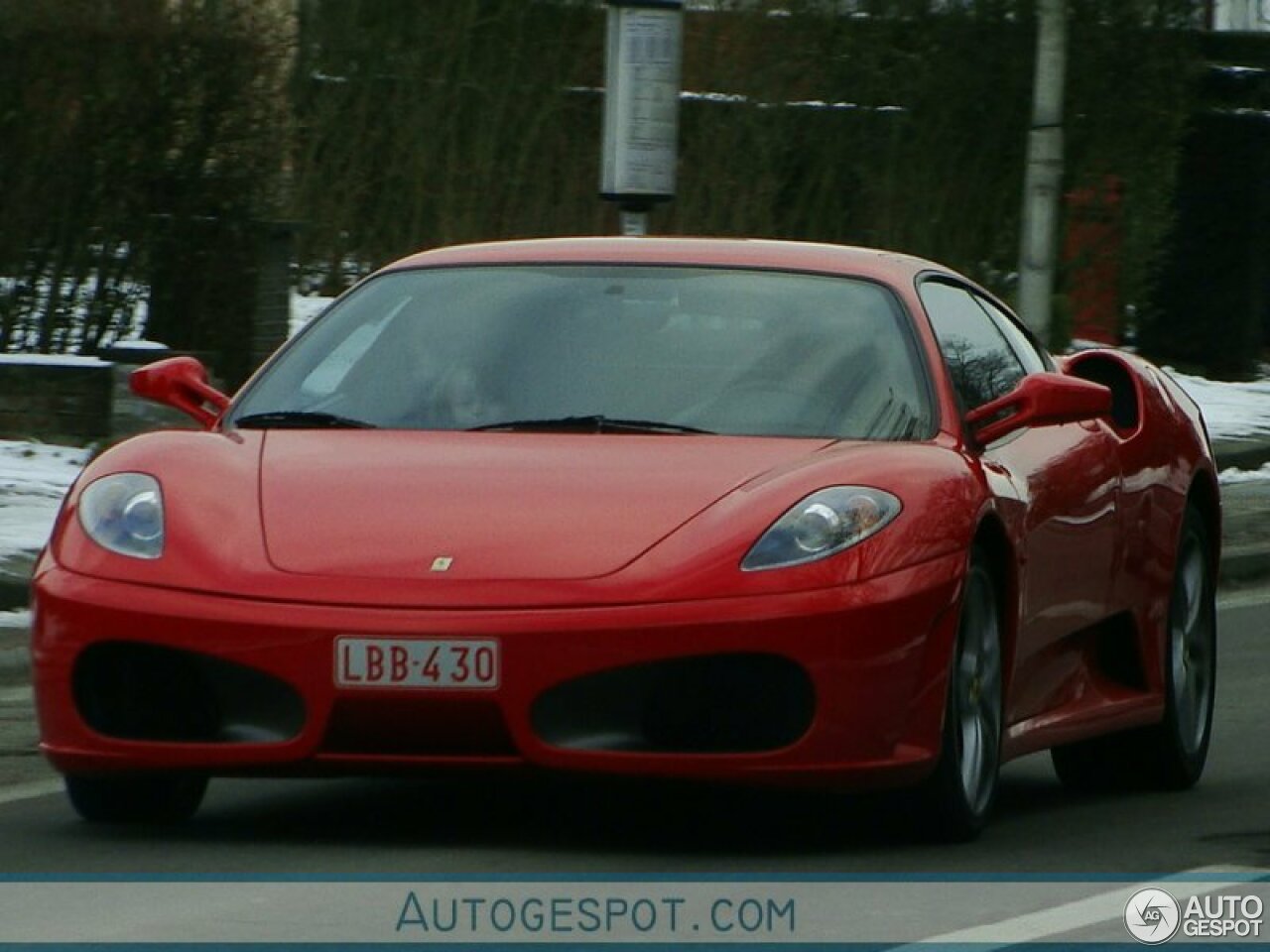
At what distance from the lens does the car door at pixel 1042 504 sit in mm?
7422

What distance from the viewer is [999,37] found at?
22062 millimetres

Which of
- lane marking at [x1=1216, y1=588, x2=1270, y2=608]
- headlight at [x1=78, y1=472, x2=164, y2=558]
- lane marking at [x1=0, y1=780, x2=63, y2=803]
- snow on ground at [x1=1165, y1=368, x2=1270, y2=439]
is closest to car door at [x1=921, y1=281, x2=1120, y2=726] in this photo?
headlight at [x1=78, y1=472, x2=164, y2=558]

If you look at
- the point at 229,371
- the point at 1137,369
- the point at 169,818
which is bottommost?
the point at 229,371

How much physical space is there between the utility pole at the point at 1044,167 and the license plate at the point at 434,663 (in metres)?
11.9

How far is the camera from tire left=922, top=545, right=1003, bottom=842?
6.80 m

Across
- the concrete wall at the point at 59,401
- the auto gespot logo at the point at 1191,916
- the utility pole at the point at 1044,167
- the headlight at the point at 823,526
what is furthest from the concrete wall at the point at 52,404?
the auto gespot logo at the point at 1191,916

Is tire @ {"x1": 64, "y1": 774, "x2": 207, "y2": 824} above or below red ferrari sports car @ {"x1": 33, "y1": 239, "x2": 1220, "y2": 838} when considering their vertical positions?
below

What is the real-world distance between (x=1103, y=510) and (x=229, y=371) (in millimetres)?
10234

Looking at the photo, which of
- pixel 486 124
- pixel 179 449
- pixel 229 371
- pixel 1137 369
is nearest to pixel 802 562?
pixel 179 449

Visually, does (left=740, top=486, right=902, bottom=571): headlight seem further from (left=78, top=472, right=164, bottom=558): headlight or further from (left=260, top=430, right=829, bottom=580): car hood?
(left=78, top=472, right=164, bottom=558): headlight

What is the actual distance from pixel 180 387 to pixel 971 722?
1.96 meters

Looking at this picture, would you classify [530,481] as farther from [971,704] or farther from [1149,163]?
[1149,163]

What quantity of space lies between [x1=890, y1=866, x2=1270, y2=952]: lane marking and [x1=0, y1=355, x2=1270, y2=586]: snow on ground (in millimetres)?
4757

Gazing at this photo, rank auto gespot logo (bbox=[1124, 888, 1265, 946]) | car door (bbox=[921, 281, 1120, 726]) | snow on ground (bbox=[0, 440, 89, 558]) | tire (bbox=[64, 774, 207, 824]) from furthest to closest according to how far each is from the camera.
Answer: snow on ground (bbox=[0, 440, 89, 558])
car door (bbox=[921, 281, 1120, 726])
tire (bbox=[64, 774, 207, 824])
auto gespot logo (bbox=[1124, 888, 1265, 946])
